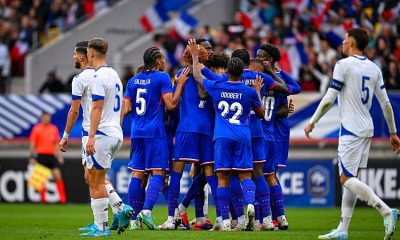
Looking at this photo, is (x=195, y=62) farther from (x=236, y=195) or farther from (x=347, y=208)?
(x=347, y=208)

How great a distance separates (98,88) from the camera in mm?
13547

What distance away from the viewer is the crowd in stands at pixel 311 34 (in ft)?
84.7

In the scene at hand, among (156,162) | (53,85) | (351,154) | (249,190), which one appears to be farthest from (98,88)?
(53,85)

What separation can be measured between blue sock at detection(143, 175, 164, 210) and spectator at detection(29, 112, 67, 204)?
1046 centimetres

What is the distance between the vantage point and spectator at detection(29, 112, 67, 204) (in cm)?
2559

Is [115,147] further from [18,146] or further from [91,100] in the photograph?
[18,146]

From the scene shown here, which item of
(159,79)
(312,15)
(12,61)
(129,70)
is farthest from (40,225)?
(12,61)

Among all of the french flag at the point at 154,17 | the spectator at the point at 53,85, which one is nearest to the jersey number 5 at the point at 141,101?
the spectator at the point at 53,85

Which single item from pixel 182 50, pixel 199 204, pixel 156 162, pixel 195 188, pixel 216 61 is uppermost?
pixel 182 50

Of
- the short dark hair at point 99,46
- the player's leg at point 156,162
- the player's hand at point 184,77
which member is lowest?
the player's leg at point 156,162

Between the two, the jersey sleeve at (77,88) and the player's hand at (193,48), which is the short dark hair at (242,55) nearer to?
the player's hand at (193,48)

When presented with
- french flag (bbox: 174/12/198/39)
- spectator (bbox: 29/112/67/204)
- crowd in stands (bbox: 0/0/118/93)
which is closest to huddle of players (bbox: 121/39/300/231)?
spectator (bbox: 29/112/67/204)

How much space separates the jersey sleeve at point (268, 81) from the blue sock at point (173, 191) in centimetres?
191

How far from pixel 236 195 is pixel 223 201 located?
1.18 feet
